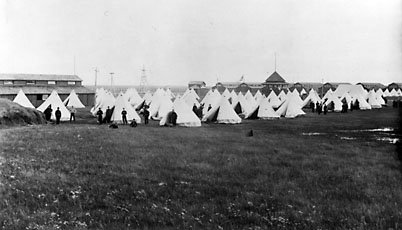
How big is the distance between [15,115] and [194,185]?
17527 mm

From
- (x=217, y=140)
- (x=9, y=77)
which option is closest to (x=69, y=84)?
(x=9, y=77)

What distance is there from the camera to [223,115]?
28891mm

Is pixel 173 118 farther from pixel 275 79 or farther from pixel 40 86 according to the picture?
pixel 275 79

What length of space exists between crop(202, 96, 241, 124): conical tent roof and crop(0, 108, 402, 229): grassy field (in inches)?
470

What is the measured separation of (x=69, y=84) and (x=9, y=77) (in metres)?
8.77

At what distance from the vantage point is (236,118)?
2895 cm

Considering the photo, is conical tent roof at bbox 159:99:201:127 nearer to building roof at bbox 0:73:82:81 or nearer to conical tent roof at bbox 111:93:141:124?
conical tent roof at bbox 111:93:141:124

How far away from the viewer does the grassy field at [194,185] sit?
7.60 meters

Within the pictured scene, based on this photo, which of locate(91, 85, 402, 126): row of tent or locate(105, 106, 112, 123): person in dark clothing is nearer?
locate(91, 85, 402, 126): row of tent

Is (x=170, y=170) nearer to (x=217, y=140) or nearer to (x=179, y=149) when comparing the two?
(x=179, y=149)

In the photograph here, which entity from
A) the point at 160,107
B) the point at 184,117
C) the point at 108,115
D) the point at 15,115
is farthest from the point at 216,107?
the point at 15,115

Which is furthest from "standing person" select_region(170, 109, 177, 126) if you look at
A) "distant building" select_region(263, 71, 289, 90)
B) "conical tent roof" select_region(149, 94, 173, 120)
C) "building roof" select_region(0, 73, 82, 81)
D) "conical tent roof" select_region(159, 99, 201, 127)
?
"distant building" select_region(263, 71, 289, 90)

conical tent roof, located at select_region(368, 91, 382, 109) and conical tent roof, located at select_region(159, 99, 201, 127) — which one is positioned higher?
conical tent roof, located at select_region(368, 91, 382, 109)

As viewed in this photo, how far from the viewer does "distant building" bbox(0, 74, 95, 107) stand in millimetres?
45406
